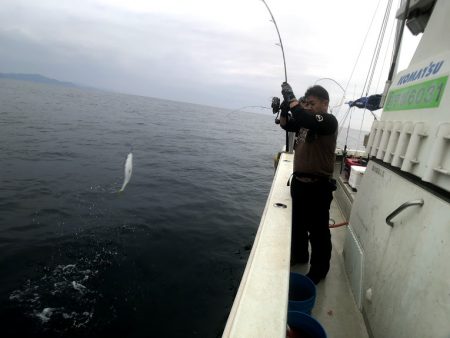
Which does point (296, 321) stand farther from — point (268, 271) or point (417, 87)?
point (417, 87)

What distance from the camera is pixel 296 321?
2.31m

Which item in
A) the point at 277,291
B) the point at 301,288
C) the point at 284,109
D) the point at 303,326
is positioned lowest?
the point at 301,288

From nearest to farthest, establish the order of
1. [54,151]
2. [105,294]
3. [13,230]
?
[105,294] → [13,230] → [54,151]

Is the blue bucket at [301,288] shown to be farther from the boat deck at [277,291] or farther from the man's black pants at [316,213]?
the man's black pants at [316,213]

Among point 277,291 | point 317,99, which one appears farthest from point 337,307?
point 317,99

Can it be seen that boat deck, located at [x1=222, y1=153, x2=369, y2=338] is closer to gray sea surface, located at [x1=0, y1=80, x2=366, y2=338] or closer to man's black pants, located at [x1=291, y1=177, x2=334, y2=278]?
man's black pants, located at [x1=291, y1=177, x2=334, y2=278]

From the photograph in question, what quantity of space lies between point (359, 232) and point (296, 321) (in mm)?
1397

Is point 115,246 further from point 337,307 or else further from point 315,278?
point 337,307

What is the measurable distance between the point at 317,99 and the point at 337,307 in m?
2.10

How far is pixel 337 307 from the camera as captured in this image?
305 cm

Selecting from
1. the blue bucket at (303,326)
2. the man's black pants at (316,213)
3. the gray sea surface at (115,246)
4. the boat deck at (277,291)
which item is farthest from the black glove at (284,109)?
the gray sea surface at (115,246)

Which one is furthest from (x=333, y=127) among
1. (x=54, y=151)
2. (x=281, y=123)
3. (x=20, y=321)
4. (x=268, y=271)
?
(x=54, y=151)

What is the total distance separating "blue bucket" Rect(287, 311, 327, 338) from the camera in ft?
7.31

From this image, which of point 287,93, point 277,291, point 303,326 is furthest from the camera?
point 287,93
